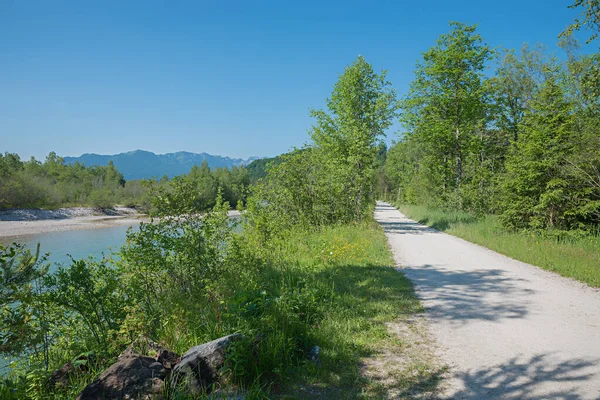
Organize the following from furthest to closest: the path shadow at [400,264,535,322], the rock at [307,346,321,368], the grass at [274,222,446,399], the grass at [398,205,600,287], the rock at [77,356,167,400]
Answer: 1. the grass at [398,205,600,287]
2. the path shadow at [400,264,535,322]
3. the rock at [307,346,321,368]
4. the grass at [274,222,446,399]
5. the rock at [77,356,167,400]

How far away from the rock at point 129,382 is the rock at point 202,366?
8.2 inches

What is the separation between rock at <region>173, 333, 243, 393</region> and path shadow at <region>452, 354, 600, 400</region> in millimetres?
2568

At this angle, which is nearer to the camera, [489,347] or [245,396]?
[245,396]

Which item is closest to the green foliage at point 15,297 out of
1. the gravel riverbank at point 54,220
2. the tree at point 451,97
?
the tree at point 451,97

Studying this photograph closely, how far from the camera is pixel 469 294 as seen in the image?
22.4ft

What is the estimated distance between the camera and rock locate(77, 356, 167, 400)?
11.0 ft

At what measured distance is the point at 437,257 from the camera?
10703 millimetres

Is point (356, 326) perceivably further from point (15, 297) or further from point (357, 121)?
point (357, 121)

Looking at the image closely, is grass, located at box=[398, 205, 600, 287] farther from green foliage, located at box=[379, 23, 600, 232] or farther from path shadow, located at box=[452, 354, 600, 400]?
path shadow, located at box=[452, 354, 600, 400]

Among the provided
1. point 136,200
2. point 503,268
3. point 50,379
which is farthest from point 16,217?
point 503,268

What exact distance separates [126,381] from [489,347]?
179 inches

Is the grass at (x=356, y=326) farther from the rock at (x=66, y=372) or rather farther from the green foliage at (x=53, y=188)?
the green foliage at (x=53, y=188)

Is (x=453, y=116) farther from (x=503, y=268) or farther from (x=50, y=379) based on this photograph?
(x=50, y=379)

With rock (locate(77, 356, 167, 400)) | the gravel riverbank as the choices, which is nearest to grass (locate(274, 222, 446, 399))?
rock (locate(77, 356, 167, 400))
